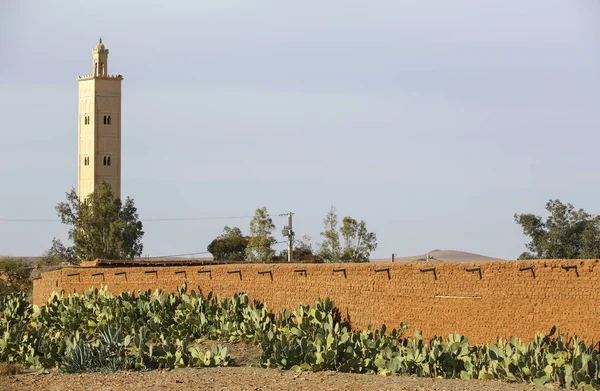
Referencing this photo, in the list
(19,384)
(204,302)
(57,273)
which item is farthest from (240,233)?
(19,384)

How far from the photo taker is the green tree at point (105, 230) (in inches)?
2729

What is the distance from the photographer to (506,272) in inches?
843

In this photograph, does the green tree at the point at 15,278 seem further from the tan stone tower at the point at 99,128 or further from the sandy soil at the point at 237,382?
the tan stone tower at the point at 99,128

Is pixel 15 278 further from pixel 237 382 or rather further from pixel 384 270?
pixel 237 382

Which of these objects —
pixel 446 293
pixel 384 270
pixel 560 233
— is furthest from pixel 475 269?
pixel 560 233

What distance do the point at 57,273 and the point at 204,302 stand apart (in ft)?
27.4

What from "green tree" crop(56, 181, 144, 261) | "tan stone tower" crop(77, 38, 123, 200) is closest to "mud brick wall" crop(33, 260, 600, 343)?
"green tree" crop(56, 181, 144, 261)

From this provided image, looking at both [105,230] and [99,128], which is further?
[99,128]

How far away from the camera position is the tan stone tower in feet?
288

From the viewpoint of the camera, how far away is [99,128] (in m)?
88.4

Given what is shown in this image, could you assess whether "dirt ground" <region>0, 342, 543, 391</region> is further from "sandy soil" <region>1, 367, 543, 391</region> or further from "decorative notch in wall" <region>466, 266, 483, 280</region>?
"decorative notch in wall" <region>466, 266, 483, 280</region>

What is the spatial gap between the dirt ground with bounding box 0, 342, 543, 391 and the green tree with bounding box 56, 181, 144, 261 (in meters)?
46.7

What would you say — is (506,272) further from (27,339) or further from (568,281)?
(27,339)

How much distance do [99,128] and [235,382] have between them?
70.6m
